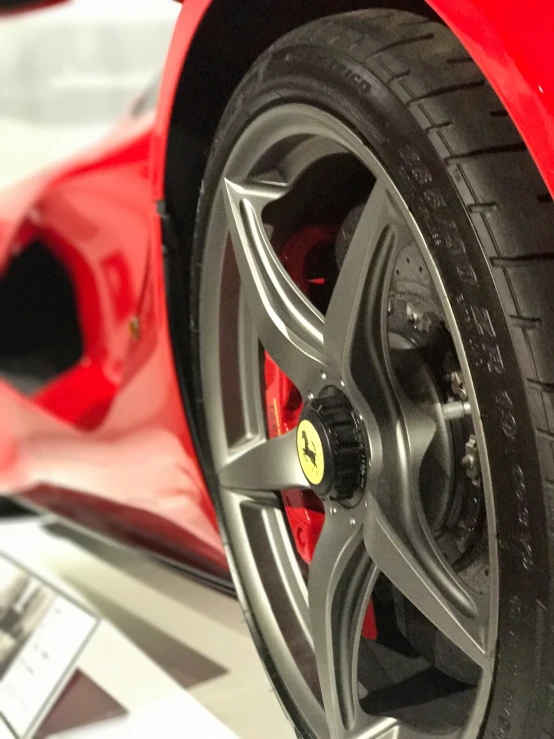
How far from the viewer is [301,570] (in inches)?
42.5

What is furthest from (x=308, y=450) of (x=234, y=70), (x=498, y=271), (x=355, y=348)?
(x=234, y=70)

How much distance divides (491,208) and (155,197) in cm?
59

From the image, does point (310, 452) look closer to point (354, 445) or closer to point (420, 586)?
point (354, 445)

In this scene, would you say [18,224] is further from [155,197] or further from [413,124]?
[413,124]

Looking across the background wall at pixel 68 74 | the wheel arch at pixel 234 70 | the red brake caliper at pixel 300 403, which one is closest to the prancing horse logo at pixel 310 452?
the red brake caliper at pixel 300 403

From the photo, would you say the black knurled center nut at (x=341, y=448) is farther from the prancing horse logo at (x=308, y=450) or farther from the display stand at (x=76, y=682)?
the display stand at (x=76, y=682)

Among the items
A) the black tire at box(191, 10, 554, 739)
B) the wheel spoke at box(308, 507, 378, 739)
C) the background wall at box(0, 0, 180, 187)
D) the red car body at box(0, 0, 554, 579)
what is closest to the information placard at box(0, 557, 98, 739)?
the red car body at box(0, 0, 554, 579)

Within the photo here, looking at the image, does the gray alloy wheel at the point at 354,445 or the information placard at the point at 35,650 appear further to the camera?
the information placard at the point at 35,650

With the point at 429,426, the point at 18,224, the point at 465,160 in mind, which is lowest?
the point at 429,426

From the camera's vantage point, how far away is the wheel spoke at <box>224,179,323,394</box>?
867 mm

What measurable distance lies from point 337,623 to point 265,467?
0.21 m

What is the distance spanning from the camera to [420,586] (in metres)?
0.72

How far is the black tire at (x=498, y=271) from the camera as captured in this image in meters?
0.56

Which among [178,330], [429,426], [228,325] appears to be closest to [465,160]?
[429,426]
